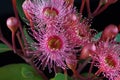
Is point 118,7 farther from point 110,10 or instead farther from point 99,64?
point 99,64

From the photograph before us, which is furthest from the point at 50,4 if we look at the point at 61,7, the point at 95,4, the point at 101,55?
the point at 95,4

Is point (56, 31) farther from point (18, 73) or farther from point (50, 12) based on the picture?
point (18, 73)

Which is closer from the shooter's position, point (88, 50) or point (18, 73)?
point (88, 50)

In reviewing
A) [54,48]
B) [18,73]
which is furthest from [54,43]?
[18,73]

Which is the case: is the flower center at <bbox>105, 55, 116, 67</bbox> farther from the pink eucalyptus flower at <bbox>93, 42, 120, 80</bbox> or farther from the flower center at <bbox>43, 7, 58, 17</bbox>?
the flower center at <bbox>43, 7, 58, 17</bbox>

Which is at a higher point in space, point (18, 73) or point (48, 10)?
point (48, 10)
